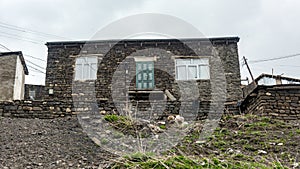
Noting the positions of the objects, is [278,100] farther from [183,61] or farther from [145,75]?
[145,75]

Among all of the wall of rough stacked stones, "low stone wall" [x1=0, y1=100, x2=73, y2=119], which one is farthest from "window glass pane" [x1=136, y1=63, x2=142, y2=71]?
"low stone wall" [x1=0, y1=100, x2=73, y2=119]

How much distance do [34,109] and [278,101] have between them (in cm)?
687

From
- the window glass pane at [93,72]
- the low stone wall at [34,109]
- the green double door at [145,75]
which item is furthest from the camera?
the window glass pane at [93,72]

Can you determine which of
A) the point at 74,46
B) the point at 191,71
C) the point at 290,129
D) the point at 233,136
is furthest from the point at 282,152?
the point at 74,46

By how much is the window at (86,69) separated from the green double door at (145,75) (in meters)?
1.87

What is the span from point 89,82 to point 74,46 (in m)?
1.82

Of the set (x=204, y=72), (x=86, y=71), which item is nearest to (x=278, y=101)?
(x=204, y=72)

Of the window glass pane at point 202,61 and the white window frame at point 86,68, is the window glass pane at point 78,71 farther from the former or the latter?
the window glass pane at point 202,61

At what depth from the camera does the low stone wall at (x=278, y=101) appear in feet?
35.0

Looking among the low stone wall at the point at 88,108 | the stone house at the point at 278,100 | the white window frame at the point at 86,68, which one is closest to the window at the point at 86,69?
the white window frame at the point at 86,68

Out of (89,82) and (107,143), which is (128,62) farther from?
(107,143)

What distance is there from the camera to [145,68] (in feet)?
56.6

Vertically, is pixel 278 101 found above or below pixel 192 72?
below

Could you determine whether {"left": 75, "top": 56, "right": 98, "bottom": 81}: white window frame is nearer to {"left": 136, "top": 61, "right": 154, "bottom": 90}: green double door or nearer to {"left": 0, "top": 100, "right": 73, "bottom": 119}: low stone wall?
{"left": 136, "top": 61, "right": 154, "bottom": 90}: green double door
